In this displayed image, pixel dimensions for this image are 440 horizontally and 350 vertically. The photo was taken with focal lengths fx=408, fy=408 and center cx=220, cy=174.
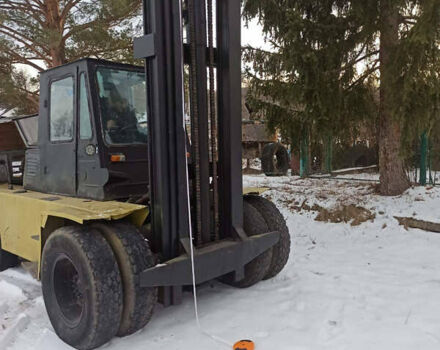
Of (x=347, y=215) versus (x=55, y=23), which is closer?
(x=347, y=215)

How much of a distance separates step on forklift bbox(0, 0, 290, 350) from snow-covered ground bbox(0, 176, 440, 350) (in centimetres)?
23

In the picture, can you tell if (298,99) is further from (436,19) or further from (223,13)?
(223,13)

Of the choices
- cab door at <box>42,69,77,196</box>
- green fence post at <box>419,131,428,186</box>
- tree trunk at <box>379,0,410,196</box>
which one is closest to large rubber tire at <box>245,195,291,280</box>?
cab door at <box>42,69,77,196</box>

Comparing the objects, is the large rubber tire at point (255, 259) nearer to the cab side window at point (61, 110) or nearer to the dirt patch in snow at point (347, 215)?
the cab side window at point (61, 110)

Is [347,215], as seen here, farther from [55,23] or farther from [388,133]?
[55,23]

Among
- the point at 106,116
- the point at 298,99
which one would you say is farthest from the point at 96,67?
the point at 298,99

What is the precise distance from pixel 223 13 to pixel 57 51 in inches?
275

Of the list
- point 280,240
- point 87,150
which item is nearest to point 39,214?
point 87,150

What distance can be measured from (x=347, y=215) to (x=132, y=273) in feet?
14.7

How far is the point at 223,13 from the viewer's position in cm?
352

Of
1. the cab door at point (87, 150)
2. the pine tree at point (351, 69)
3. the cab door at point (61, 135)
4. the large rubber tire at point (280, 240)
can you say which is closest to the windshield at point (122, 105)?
the cab door at point (87, 150)

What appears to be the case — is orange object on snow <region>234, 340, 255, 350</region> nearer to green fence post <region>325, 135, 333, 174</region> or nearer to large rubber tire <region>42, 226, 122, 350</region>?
large rubber tire <region>42, 226, 122, 350</region>

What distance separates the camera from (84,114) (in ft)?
11.6

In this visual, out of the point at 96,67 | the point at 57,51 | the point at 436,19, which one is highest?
the point at 57,51
